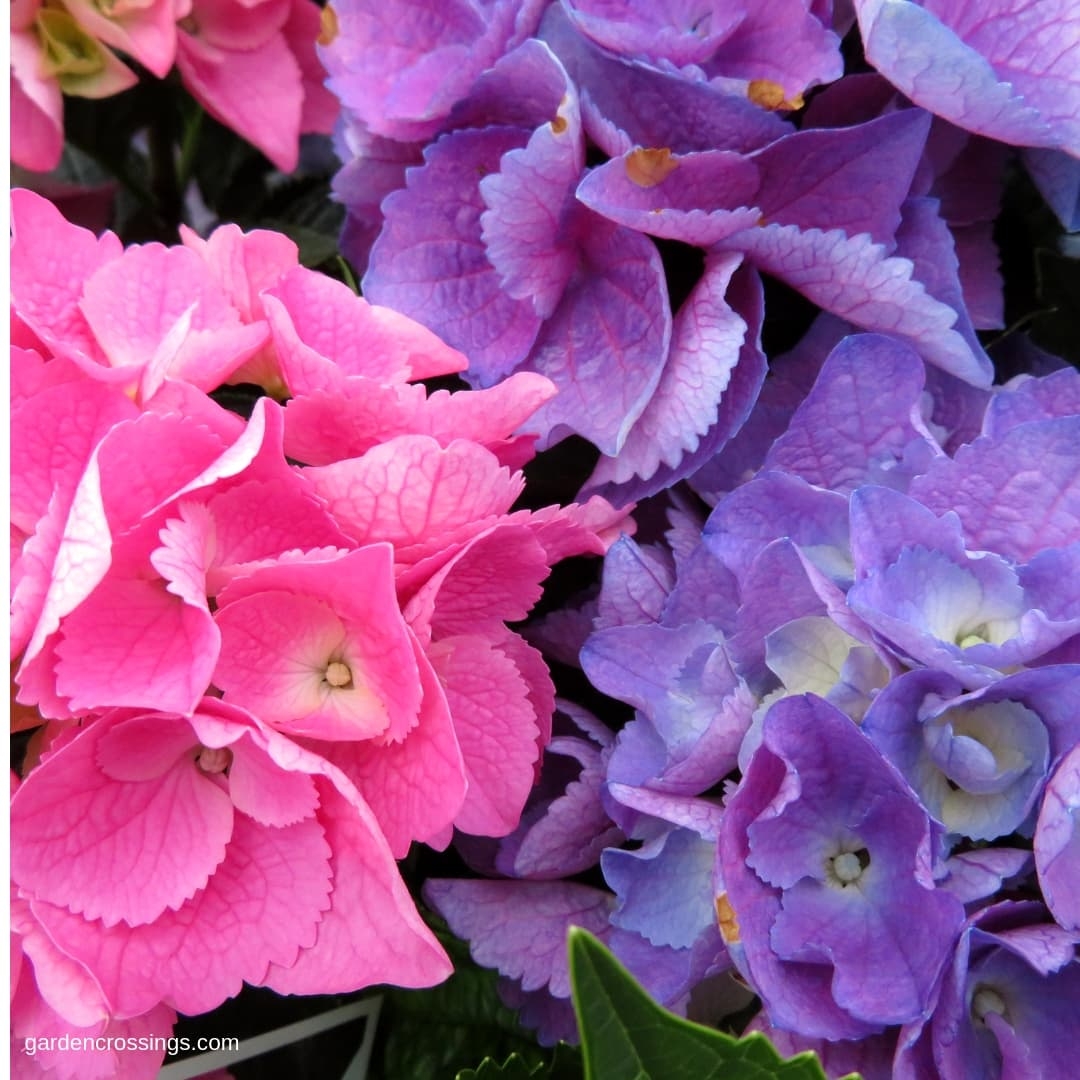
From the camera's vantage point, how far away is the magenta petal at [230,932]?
29 centimetres

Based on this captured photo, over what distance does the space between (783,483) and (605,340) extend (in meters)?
0.07

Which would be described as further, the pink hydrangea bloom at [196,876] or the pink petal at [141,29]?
the pink petal at [141,29]

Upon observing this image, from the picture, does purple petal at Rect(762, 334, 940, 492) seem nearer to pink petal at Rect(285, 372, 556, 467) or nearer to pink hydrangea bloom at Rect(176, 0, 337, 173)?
pink petal at Rect(285, 372, 556, 467)

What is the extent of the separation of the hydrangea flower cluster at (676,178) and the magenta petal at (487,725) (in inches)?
2.6

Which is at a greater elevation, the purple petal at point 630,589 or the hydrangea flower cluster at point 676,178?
the hydrangea flower cluster at point 676,178

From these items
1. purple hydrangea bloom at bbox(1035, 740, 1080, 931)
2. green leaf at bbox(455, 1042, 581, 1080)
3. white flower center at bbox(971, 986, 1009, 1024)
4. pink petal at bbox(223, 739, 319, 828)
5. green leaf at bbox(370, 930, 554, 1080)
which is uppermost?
purple hydrangea bloom at bbox(1035, 740, 1080, 931)

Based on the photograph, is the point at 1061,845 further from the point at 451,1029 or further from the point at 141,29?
the point at 141,29

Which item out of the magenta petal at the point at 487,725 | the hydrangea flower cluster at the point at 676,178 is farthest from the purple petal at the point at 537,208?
the magenta petal at the point at 487,725

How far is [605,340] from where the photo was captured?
357mm

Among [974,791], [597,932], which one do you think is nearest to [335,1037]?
[597,932]

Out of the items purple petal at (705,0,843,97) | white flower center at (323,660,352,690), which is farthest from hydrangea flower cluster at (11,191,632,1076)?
purple petal at (705,0,843,97)

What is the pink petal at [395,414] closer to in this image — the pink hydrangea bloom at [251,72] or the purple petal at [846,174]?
the purple petal at [846,174]

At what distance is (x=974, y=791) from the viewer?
0.96 feet

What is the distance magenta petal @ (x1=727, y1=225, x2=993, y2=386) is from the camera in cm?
32
